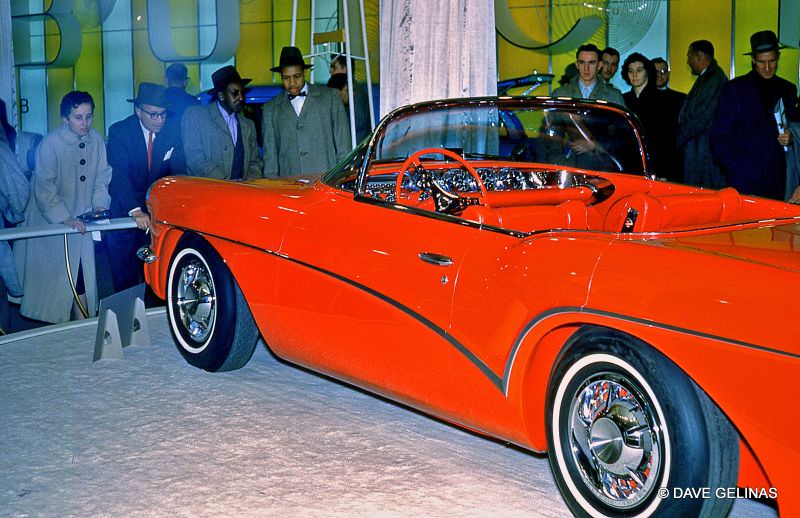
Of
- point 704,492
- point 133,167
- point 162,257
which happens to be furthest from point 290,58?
point 704,492

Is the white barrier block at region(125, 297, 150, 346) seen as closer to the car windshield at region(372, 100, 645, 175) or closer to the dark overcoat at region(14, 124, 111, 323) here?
the dark overcoat at region(14, 124, 111, 323)

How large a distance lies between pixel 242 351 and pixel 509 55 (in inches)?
488

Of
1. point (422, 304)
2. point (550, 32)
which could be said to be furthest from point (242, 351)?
point (550, 32)

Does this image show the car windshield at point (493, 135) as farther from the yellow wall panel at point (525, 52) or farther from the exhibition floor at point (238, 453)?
the yellow wall panel at point (525, 52)

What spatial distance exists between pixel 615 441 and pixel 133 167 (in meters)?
5.17

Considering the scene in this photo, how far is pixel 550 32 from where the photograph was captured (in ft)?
53.0

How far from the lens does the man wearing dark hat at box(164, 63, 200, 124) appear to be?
7.84 meters

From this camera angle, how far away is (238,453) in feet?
13.1

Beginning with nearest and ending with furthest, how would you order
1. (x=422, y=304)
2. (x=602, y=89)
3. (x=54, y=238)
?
(x=422, y=304)
(x=54, y=238)
(x=602, y=89)

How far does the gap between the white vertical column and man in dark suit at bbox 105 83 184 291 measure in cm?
193

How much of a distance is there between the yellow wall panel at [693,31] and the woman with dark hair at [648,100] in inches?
230

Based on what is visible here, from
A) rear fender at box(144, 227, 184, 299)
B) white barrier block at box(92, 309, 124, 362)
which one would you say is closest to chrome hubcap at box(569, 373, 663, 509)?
A: rear fender at box(144, 227, 184, 299)

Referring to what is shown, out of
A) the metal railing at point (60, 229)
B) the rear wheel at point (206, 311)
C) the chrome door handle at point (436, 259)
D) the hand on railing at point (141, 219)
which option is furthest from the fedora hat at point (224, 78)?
the chrome door handle at point (436, 259)

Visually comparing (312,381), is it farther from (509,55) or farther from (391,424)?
(509,55)
